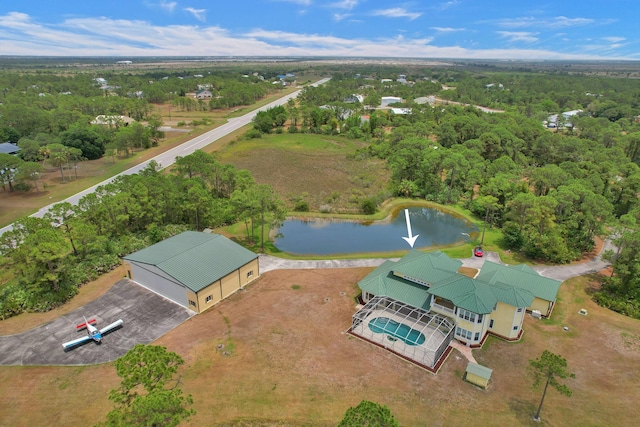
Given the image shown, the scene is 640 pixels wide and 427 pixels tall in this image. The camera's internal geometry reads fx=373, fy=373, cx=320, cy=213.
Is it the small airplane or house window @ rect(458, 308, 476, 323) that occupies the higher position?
house window @ rect(458, 308, 476, 323)

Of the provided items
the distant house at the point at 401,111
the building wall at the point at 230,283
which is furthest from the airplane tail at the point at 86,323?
the distant house at the point at 401,111

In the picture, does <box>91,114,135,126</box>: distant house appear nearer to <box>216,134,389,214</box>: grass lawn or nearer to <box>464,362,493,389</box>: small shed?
<box>216,134,389,214</box>: grass lawn

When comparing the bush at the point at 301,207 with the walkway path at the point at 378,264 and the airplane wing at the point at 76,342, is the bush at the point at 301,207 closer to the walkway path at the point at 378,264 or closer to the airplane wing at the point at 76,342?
the walkway path at the point at 378,264

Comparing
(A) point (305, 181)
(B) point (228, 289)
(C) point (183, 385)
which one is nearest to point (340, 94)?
(A) point (305, 181)

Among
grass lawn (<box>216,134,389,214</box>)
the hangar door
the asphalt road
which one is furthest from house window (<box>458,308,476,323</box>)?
the asphalt road

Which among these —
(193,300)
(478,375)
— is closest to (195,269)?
(193,300)

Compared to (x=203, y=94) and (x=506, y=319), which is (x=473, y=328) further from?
(x=203, y=94)
